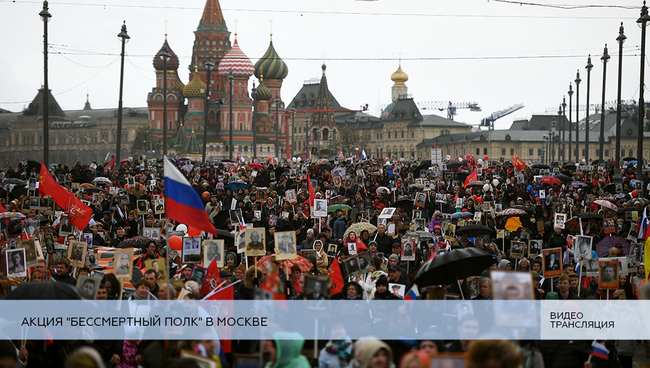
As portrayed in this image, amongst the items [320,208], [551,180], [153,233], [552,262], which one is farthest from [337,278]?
[551,180]

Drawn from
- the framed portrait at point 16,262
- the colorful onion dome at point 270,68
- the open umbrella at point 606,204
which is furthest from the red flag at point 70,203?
the colorful onion dome at point 270,68

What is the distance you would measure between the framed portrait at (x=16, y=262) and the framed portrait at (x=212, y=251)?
2.28 m

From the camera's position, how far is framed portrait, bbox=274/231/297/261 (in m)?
9.85

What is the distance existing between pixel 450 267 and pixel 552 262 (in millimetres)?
2190

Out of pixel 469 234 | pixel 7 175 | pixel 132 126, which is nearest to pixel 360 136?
pixel 132 126

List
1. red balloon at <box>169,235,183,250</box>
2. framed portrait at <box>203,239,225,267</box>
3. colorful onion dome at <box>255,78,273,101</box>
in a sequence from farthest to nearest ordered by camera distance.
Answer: colorful onion dome at <box>255,78,273,101</box>
red balloon at <box>169,235,183,250</box>
framed portrait at <box>203,239,225,267</box>

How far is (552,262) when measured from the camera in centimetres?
955

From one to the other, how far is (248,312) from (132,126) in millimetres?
132295

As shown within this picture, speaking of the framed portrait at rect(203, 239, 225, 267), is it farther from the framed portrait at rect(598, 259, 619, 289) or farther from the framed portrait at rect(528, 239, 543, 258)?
the framed portrait at rect(528, 239, 543, 258)

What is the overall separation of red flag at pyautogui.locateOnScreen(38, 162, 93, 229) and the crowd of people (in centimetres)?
17

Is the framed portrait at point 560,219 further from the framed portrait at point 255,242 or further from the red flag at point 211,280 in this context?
the red flag at point 211,280

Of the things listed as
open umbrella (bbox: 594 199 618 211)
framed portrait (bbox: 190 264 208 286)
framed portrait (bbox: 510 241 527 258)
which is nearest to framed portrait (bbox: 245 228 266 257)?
framed portrait (bbox: 190 264 208 286)

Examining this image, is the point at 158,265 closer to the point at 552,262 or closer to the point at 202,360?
the point at 202,360

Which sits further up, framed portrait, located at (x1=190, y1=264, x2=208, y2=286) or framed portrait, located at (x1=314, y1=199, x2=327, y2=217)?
framed portrait, located at (x1=314, y1=199, x2=327, y2=217)
